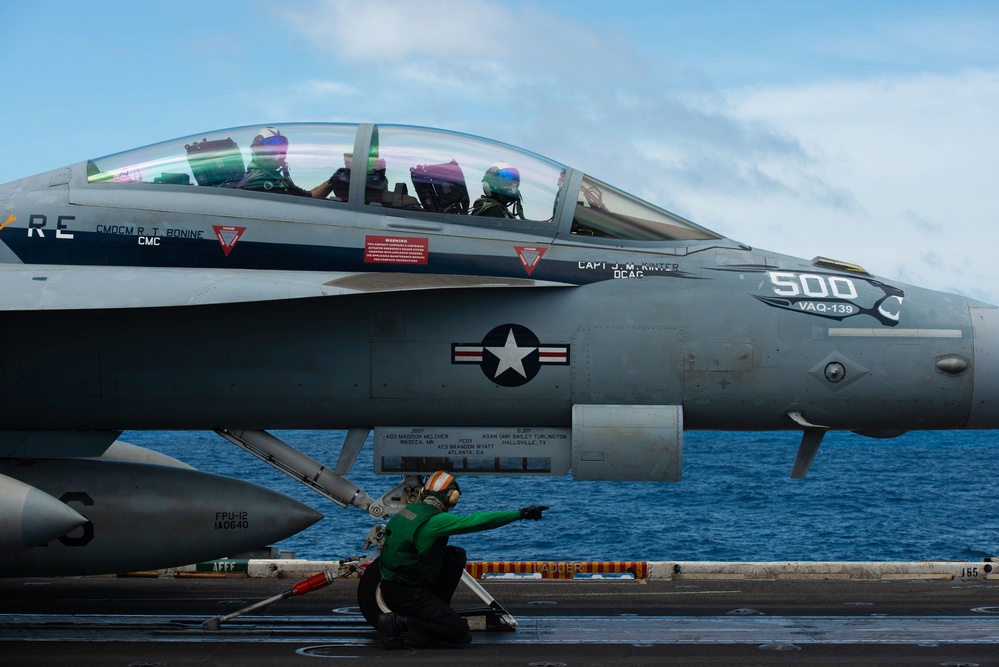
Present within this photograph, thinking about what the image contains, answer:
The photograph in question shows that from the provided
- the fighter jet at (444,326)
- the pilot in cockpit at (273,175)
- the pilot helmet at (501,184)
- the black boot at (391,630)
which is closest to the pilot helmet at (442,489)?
the fighter jet at (444,326)

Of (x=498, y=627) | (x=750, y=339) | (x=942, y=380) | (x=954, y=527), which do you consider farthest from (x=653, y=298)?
(x=954, y=527)

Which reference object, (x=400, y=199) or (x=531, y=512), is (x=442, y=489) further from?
(x=400, y=199)

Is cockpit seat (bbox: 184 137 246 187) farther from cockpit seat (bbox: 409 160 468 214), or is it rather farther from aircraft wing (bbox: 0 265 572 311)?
cockpit seat (bbox: 409 160 468 214)

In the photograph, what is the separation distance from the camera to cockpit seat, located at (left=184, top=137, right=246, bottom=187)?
33.0 ft

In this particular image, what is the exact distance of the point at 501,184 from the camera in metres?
10.1

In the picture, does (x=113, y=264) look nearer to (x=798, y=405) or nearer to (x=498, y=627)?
(x=498, y=627)

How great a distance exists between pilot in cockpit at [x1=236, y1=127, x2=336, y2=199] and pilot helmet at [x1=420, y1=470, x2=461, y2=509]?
286 cm

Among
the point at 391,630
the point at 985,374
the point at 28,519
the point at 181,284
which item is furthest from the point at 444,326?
the point at 985,374

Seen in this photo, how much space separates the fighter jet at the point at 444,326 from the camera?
383 inches

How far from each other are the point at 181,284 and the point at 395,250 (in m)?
1.94

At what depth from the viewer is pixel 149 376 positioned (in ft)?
32.4

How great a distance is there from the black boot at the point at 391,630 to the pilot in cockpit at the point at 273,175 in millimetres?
3967

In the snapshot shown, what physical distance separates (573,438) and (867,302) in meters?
3.04

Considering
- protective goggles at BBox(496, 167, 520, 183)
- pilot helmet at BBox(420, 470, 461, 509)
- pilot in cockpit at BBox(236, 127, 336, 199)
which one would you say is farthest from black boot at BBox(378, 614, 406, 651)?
protective goggles at BBox(496, 167, 520, 183)
